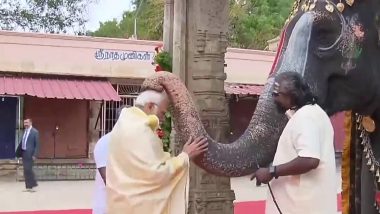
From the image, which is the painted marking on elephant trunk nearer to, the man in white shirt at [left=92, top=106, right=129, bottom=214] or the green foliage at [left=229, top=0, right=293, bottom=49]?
the man in white shirt at [left=92, top=106, right=129, bottom=214]

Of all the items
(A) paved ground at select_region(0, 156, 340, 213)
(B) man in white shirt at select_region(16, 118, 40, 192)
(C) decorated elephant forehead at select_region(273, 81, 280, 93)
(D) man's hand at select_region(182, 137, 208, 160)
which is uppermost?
(C) decorated elephant forehead at select_region(273, 81, 280, 93)

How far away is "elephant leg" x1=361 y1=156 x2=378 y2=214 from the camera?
4.24 meters

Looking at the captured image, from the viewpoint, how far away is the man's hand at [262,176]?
10.3 feet

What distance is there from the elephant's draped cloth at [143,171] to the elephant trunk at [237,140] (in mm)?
401

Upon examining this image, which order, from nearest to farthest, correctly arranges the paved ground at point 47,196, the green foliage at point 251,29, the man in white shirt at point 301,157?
the man in white shirt at point 301,157 < the paved ground at point 47,196 < the green foliage at point 251,29

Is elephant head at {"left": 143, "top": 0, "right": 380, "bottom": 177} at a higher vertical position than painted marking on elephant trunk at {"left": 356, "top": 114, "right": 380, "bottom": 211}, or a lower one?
higher

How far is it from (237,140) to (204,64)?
331 cm

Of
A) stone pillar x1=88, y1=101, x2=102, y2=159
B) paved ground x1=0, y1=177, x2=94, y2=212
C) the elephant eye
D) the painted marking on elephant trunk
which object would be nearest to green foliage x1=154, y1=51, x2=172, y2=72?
the painted marking on elephant trunk

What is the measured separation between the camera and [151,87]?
3.49m

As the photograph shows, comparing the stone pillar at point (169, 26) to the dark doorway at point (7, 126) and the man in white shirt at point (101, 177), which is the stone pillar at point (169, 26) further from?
the dark doorway at point (7, 126)

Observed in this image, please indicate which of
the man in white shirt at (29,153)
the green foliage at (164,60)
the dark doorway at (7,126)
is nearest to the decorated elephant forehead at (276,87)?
the green foliage at (164,60)

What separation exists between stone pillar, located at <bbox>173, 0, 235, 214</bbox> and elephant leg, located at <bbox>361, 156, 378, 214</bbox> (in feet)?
7.07

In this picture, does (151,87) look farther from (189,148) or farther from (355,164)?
(355,164)

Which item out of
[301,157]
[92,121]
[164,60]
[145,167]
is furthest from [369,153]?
[92,121]
